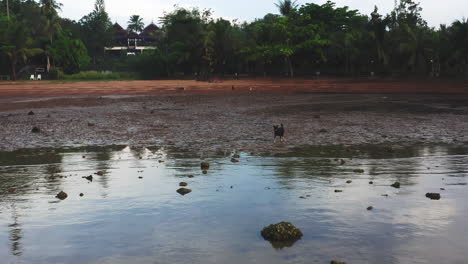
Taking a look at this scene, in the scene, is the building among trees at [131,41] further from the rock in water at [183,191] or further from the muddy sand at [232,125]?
the rock in water at [183,191]

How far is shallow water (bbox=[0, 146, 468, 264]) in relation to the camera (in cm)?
564

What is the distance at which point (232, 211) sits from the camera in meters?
7.21

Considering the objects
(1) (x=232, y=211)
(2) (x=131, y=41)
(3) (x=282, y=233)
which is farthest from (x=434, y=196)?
(2) (x=131, y=41)

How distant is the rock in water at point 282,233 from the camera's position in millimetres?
5938

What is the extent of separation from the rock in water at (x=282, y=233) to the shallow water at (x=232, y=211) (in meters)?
0.11

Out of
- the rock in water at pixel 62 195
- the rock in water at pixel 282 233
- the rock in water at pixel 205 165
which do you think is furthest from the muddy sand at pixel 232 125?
the rock in water at pixel 282 233

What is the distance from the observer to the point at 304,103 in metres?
29.0

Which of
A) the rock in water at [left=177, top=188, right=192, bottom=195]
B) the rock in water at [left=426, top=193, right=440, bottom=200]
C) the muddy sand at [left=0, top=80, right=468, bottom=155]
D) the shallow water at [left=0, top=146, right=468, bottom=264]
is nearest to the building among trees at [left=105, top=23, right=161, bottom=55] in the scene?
the muddy sand at [left=0, top=80, right=468, bottom=155]

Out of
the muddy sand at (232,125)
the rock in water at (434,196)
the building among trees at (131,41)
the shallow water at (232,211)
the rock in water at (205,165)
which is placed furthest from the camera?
the building among trees at (131,41)

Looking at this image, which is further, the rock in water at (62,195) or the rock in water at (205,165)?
the rock in water at (205,165)

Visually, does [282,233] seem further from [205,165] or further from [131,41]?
[131,41]

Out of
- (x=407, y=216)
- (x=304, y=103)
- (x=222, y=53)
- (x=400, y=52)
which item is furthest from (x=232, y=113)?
(x=222, y=53)

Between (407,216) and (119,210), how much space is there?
4.39 meters

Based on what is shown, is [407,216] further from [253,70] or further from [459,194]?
[253,70]
